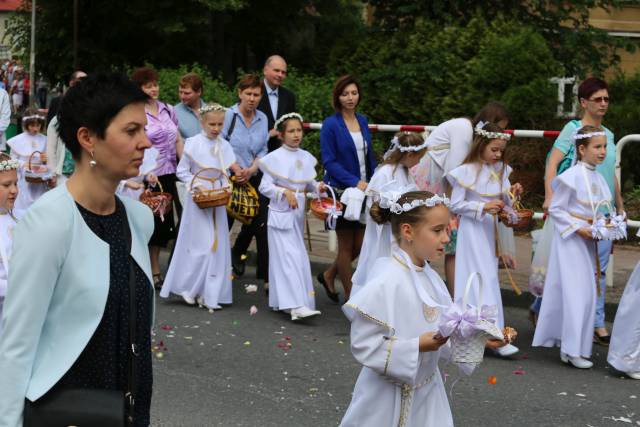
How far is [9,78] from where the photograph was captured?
3441 centimetres

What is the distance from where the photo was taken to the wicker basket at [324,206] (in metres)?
9.51

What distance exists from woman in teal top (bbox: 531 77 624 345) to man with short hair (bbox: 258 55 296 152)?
3.18m

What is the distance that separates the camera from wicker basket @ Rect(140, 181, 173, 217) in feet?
33.0

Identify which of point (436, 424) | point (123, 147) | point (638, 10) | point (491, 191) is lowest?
point (436, 424)

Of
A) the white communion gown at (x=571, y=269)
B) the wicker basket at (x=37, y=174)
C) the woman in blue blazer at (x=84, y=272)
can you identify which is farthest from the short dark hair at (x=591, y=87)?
the woman in blue blazer at (x=84, y=272)

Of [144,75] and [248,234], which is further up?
[144,75]

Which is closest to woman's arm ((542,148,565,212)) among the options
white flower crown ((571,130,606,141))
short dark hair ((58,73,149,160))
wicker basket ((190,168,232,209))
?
white flower crown ((571,130,606,141))

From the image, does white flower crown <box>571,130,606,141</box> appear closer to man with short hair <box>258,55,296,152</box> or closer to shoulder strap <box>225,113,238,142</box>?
shoulder strap <box>225,113,238,142</box>

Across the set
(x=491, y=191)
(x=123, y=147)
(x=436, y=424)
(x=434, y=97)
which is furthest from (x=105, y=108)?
(x=434, y=97)

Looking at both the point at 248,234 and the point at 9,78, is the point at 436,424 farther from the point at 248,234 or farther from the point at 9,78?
the point at 9,78

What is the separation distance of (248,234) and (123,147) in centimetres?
755

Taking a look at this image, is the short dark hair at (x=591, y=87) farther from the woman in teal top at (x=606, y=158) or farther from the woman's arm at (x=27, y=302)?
the woman's arm at (x=27, y=302)

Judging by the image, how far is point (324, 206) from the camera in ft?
31.3

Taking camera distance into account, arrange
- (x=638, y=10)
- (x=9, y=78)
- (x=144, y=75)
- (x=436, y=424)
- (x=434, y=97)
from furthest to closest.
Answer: (x=9, y=78)
(x=638, y=10)
(x=434, y=97)
(x=144, y=75)
(x=436, y=424)
